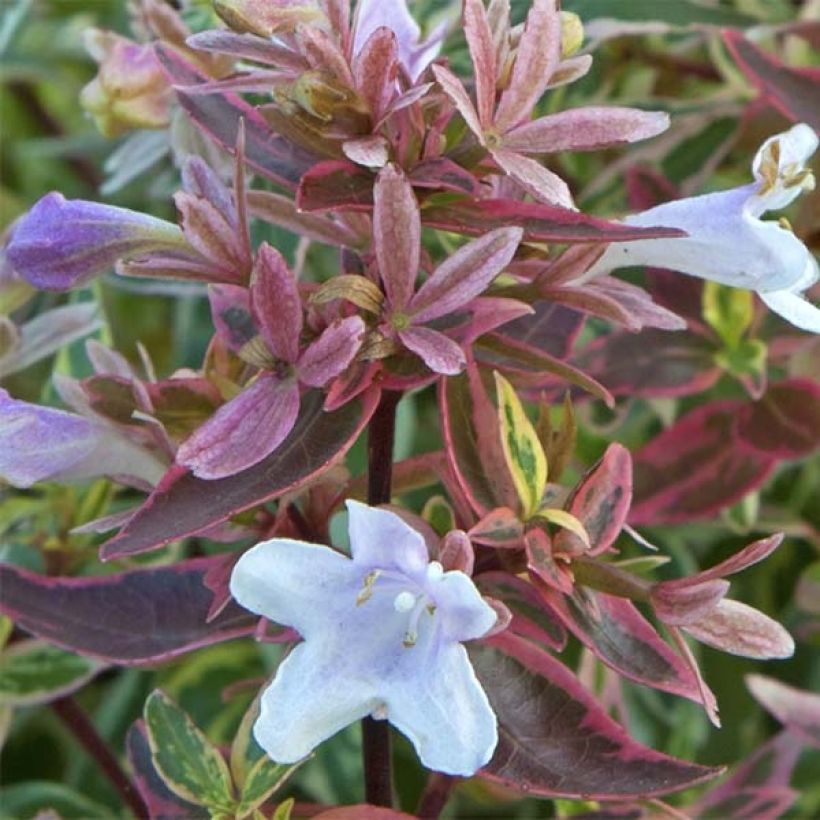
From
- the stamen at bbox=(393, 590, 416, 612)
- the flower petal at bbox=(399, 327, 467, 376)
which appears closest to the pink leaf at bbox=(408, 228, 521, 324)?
the flower petal at bbox=(399, 327, 467, 376)

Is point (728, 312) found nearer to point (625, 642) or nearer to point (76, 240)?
point (625, 642)

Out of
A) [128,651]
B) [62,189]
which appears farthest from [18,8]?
[128,651]

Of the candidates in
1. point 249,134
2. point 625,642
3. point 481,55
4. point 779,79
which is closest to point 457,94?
point 481,55

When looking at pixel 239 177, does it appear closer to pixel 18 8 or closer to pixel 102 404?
pixel 102 404

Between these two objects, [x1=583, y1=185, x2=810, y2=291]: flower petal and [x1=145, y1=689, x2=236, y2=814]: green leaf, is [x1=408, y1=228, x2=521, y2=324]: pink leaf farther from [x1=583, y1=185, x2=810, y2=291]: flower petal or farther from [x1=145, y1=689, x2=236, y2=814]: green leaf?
[x1=145, y1=689, x2=236, y2=814]: green leaf

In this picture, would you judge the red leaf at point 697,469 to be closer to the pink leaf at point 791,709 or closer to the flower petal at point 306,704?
the pink leaf at point 791,709
